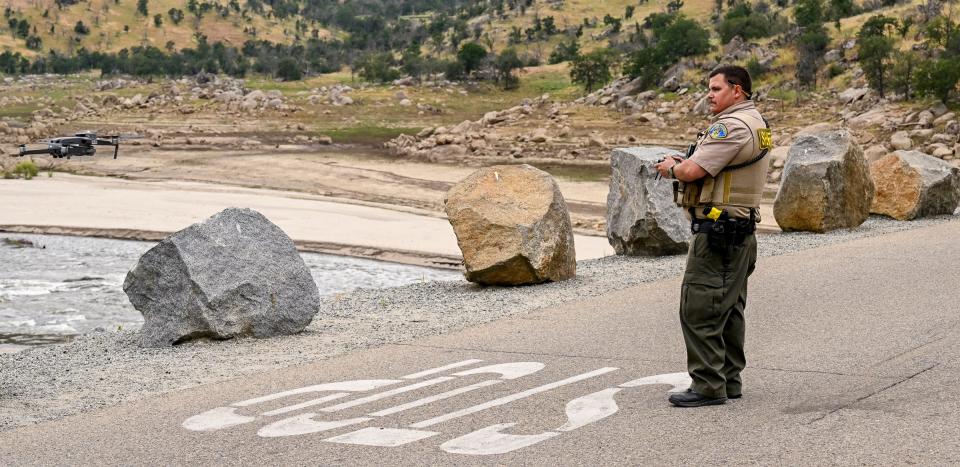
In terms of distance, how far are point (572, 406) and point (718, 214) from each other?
1.39 m

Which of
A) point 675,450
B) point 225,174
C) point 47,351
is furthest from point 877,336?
point 225,174

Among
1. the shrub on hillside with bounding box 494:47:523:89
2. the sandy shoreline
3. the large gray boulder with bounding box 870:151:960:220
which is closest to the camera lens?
the large gray boulder with bounding box 870:151:960:220

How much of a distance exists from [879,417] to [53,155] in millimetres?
38846

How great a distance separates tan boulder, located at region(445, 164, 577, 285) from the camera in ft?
44.0

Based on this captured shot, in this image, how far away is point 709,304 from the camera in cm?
712

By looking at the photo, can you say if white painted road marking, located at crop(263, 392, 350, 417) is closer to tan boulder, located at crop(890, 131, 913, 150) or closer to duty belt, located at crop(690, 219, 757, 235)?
duty belt, located at crop(690, 219, 757, 235)

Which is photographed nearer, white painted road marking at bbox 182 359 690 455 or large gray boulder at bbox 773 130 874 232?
white painted road marking at bbox 182 359 690 455

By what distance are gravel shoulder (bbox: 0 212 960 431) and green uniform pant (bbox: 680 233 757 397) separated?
3337 mm

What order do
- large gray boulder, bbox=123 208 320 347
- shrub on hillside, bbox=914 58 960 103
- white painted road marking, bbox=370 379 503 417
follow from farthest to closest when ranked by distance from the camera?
shrub on hillside, bbox=914 58 960 103
large gray boulder, bbox=123 208 320 347
white painted road marking, bbox=370 379 503 417

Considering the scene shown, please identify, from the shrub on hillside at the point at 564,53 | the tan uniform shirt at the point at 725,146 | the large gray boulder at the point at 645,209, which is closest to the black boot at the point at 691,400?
the tan uniform shirt at the point at 725,146

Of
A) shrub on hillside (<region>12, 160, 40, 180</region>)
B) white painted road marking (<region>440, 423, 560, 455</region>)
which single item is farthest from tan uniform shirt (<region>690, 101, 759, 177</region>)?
shrub on hillside (<region>12, 160, 40, 180</region>)

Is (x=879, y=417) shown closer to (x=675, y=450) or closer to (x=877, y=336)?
(x=675, y=450)

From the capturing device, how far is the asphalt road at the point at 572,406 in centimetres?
625

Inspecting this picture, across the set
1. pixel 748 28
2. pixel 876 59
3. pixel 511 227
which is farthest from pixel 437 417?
pixel 748 28
